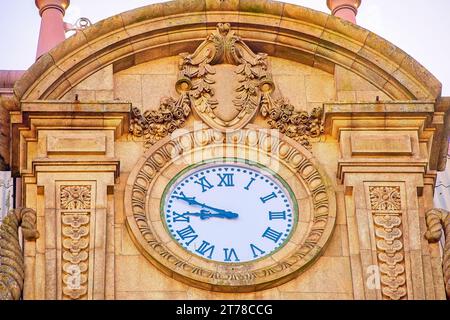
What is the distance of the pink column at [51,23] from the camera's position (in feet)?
128

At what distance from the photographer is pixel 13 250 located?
27453 mm

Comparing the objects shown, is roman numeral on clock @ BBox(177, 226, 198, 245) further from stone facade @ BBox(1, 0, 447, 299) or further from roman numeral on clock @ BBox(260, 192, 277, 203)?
roman numeral on clock @ BBox(260, 192, 277, 203)

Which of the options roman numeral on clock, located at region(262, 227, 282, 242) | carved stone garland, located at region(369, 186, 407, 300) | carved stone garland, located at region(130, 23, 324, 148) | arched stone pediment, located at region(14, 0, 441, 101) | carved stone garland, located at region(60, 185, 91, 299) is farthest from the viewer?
arched stone pediment, located at region(14, 0, 441, 101)

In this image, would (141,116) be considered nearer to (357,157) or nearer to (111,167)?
(111,167)

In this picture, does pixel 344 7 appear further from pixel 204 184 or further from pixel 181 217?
pixel 181 217

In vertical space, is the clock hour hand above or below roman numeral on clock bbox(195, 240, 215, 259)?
above

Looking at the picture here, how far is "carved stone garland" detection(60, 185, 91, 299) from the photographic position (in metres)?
27.1

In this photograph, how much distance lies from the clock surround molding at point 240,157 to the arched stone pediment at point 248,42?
4.68 ft

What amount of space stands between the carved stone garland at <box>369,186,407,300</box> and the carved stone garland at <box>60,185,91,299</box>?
11.9 feet

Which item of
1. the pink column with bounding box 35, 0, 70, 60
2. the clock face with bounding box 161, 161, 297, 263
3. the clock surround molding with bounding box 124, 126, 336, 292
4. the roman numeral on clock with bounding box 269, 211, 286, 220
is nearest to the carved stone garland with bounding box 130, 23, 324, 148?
the clock surround molding with bounding box 124, 126, 336, 292

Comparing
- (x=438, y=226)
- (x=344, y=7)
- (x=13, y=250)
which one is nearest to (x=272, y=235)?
(x=438, y=226)

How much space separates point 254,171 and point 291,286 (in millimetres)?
1832
